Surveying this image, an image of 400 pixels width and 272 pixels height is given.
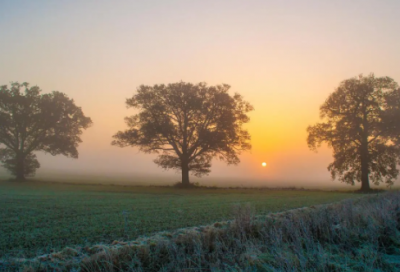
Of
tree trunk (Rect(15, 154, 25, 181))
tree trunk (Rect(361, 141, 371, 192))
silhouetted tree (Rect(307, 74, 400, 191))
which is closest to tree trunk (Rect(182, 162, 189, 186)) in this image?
silhouetted tree (Rect(307, 74, 400, 191))

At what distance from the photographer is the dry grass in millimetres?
5016

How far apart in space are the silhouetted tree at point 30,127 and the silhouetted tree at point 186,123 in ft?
42.7

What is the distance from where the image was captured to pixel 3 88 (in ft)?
141

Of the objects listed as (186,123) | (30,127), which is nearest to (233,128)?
(186,123)

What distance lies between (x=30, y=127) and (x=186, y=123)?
23.8 meters

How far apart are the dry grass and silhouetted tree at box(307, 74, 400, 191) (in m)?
28.6

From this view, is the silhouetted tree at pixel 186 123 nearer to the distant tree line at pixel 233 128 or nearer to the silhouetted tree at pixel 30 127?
the distant tree line at pixel 233 128

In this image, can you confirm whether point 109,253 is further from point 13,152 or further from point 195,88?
point 13,152

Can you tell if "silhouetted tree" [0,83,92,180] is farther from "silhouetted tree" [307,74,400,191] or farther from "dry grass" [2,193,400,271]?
"dry grass" [2,193,400,271]

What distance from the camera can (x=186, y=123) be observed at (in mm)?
36344

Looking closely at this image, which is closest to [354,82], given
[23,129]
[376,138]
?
[376,138]

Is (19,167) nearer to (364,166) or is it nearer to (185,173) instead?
(185,173)

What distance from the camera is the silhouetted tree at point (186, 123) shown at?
3547 cm

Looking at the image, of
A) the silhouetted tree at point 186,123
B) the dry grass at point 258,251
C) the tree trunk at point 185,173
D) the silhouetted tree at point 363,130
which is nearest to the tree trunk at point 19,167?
the silhouetted tree at point 186,123
